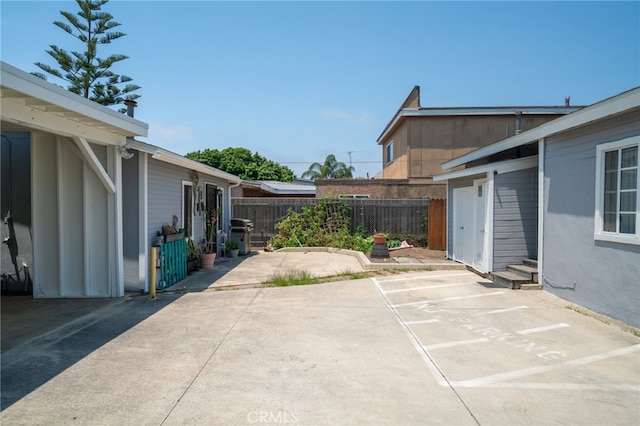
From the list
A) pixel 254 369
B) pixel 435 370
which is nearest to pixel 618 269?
pixel 435 370

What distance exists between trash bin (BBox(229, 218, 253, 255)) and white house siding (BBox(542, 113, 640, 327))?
8.92 metres

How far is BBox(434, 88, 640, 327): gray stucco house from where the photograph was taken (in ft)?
18.0

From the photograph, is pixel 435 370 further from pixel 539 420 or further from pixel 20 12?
pixel 20 12

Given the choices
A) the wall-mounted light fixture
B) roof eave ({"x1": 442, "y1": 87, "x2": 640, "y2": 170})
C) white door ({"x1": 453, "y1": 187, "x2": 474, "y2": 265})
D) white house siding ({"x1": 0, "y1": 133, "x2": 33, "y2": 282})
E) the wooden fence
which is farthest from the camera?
the wooden fence

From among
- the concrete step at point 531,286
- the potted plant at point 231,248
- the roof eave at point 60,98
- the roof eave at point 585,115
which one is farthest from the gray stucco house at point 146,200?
the concrete step at point 531,286

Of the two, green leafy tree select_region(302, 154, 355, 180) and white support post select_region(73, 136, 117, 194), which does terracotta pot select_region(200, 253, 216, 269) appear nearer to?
white support post select_region(73, 136, 117, 194)

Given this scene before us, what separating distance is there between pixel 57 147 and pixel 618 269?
30.4 feet

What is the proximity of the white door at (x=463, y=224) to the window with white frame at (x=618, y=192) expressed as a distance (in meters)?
4.03

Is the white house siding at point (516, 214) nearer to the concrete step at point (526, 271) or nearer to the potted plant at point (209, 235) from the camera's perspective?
the concrete step at point (526, 271)

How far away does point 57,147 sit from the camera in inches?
276

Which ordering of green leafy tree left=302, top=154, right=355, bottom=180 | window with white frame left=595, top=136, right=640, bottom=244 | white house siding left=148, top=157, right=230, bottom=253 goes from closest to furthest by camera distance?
window with white frame left=595, top=136, right=640, bottom=244 < white house siding left=148, top=157, right=230, bottom=253 < green leafy tree left=302, top=154, right=355, bottom=180

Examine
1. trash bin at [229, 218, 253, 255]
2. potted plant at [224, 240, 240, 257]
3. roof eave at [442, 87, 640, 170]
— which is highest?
roof eave at [442, 87, 640, 170]

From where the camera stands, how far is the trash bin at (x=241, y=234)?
13.2 meters

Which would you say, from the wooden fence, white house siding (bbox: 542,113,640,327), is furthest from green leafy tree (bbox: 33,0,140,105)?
white house siding (bbox: 542,113,640,327)
